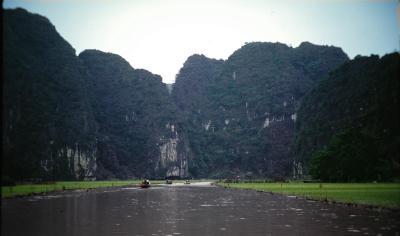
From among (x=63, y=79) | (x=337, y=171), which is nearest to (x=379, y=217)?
(x=337, y=171)

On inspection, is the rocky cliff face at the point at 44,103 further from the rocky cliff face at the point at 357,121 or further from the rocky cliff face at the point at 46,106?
the rocky cliff face at the point at 357,121

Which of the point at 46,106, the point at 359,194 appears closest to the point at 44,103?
the point at 46,106

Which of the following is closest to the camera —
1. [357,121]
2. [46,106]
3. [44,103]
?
[357,121]

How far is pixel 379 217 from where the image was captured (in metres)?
19.4

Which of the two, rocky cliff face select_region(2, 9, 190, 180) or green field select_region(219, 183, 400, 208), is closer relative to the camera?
green field select_region(219, 183, 400, 208)

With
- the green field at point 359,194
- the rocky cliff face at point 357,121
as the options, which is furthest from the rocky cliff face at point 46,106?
the green field at point 359,194

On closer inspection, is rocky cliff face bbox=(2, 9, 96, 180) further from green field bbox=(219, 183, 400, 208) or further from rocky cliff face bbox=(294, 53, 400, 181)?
green field bbox=(219, 183, 400, 208)

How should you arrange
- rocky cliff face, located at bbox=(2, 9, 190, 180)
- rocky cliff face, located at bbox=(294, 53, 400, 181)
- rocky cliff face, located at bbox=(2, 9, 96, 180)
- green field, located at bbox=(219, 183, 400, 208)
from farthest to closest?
rocky cliff face, located at bbox=(2, 9, 190, 180)
rocky cliff face, located at bbox=(2, 9, 96, 180)
rocky cliff face, located at bbox=(294, 53, 400, 181)
green field, located at bbox=(219, 183, 400, 208)

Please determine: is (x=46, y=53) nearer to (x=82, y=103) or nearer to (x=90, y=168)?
(x=82, y=103)

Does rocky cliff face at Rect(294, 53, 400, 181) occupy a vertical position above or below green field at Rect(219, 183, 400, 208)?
above

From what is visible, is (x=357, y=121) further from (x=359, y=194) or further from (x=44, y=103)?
(x=44, y=103)

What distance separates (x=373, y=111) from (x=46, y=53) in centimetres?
13296

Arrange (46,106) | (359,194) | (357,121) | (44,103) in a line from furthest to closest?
1. (46,106)
2. (44,103)
3. (357,121)
4. (359,194)

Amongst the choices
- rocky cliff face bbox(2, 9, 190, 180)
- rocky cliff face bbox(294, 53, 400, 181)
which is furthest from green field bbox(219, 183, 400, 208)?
rocky cliff face bbox(2, 9, 190, 180)
